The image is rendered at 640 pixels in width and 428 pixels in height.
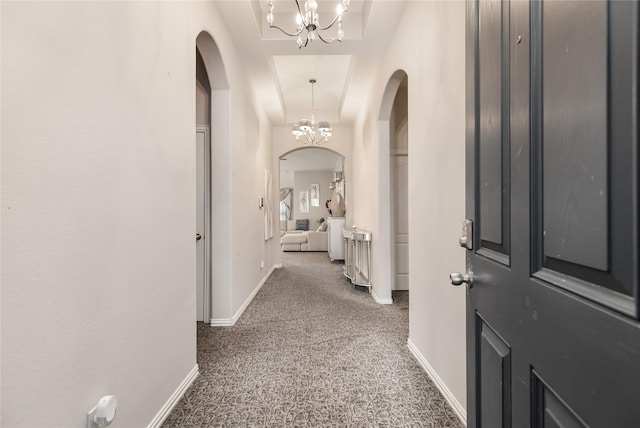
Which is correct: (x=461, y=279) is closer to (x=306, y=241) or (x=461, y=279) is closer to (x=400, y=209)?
(x=400, y=209)

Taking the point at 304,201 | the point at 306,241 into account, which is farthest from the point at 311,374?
the point at 304,201

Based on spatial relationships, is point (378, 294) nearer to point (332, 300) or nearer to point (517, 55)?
point (332, 300)

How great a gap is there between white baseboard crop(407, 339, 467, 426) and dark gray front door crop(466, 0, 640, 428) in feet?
2.66

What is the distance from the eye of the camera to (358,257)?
478 centimetres

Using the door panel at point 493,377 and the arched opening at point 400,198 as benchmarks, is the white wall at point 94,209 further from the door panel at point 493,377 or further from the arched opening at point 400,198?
the arched opening at point 400,198

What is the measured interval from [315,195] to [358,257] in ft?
25.6

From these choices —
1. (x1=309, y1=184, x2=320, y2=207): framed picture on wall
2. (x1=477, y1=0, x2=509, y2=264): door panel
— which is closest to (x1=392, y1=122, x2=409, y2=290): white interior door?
(x1=477, y1=0, x2=509, y2=264): door panel

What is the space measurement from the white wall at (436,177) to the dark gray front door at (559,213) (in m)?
0.74

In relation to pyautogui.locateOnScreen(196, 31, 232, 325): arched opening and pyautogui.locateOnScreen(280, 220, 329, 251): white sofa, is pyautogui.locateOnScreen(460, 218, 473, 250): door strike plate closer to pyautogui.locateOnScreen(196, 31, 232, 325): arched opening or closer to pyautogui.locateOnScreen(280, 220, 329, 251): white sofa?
pyautogui.locateOnScreen(196, 31, 232, 325): arched opening

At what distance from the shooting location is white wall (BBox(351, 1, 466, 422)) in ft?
5.39

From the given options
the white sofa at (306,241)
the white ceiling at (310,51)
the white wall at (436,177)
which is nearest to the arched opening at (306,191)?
the white sofa at (306,241)

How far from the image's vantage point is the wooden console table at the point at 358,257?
14.1ft

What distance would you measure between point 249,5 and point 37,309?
8.46 feet

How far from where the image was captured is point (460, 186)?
162 cm
